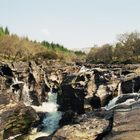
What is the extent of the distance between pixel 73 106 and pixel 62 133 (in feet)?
→ 80.5

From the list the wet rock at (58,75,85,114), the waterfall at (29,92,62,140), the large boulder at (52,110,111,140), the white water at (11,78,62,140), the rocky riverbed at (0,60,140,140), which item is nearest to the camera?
the large boulder at (52,110,111,140)

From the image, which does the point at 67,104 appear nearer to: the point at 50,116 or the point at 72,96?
the point at 72,96

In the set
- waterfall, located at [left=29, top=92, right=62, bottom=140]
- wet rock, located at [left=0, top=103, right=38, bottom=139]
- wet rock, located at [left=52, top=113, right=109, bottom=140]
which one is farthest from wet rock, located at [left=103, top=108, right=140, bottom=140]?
waterfall, located at [left=29, top=92, right=62, bottom=140]

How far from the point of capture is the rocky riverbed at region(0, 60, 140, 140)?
29562 millimetres

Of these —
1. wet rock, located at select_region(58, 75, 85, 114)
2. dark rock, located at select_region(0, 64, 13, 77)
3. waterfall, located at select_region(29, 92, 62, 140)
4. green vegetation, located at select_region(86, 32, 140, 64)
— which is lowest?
waterfall, located at select_region(29, 92, 62, 140)

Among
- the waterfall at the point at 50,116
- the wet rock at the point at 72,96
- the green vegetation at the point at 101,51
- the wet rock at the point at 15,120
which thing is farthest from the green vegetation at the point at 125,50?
the wet rock at the point at 15,120

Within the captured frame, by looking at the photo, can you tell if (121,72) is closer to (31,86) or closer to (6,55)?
(31,86)

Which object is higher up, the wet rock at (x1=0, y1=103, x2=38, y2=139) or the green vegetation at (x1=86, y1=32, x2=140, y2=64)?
the green vegetation at (x1=86, y1=32, x2=140, y2=64)

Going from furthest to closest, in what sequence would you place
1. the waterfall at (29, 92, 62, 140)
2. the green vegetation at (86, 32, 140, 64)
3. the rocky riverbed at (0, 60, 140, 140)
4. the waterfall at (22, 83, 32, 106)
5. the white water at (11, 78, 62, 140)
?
the green vegetation at (86, 32, 140, 64) → the waterfall at (22, 83, 32, 106) → the white water at (11, 78, 62, 140) → the waterfall at (29, 92, 62, 140) → the rocky riverbed at (0, 60, 140, 140)

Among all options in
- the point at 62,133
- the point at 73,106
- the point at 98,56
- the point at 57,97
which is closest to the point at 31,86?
the point at 57,97

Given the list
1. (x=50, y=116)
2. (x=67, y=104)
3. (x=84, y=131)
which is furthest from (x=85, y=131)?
(x=67, y=104)

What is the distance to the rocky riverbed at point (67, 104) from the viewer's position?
29.6 meters

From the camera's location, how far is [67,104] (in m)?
55.8

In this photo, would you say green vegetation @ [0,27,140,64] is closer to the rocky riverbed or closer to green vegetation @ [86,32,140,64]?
green vegetation @ [86,32,140,64]
